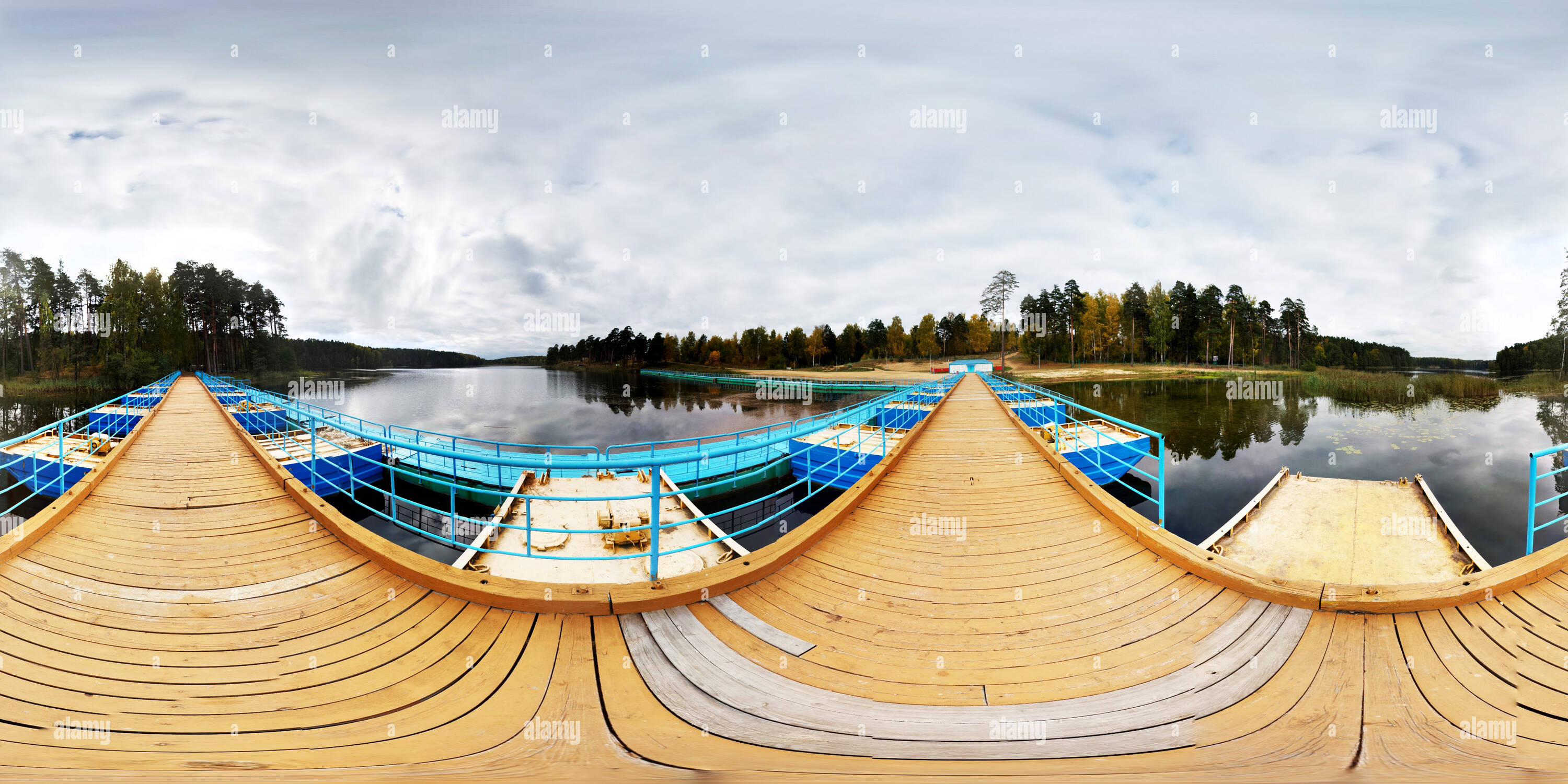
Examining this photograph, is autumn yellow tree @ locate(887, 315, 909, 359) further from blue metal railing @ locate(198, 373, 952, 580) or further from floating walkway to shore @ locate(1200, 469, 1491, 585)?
floating walkway to shore @ locate(1200, 469, 1491, 585)

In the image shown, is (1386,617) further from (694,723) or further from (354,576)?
(354,576)

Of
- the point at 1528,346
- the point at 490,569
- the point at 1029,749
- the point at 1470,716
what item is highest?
the point at 1528,346

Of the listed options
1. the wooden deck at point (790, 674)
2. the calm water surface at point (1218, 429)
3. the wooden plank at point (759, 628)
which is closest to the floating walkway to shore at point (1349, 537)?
the calm water surface at point (1218, 429)

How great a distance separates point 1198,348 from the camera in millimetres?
58250

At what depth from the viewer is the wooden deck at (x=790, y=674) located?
7.38 feet

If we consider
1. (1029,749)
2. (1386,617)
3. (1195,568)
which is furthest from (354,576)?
(1386,617)

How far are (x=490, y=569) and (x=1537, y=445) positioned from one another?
3340cm

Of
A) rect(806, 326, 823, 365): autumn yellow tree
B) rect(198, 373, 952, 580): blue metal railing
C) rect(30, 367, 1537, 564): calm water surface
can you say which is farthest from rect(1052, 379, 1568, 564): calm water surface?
rect(806, 326, 823, 365): autumn yellow tree

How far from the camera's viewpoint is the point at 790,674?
2.87 m

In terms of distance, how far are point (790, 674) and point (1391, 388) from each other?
2100 inches

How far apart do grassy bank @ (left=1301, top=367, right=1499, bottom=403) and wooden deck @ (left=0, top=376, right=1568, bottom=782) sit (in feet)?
131

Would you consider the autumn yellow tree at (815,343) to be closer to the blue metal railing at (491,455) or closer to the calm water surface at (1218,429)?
the calm water surface at (1218,429)

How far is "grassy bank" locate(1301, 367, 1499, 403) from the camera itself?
3095 cm

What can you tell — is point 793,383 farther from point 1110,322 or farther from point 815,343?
point 1110,322
